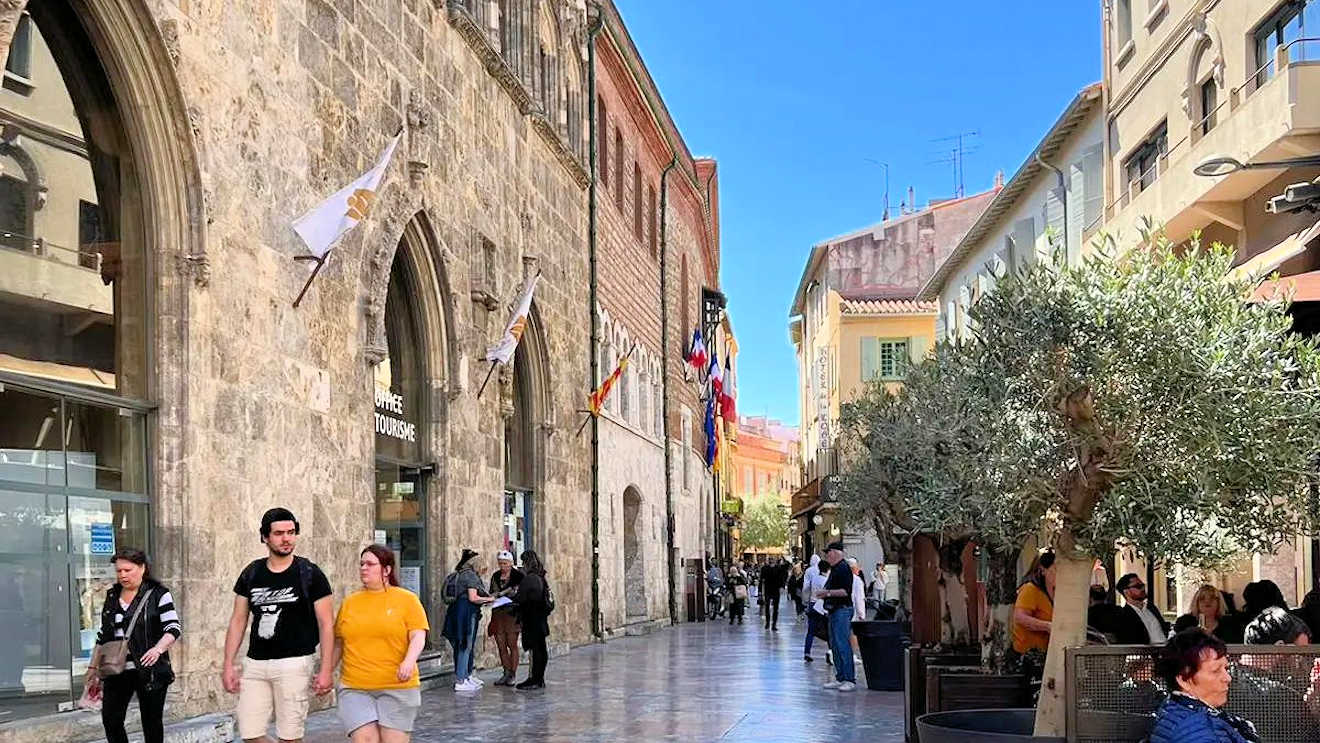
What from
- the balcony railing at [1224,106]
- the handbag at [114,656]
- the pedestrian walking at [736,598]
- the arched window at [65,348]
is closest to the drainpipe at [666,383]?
the pedestrian walking at [736,598]

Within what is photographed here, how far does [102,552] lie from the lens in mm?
10492

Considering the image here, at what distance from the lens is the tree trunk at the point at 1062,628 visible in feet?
26.2

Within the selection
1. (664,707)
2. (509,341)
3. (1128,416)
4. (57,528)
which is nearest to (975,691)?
(1128,416)

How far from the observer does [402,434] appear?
55.1 feet

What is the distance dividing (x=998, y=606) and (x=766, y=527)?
3536 inches

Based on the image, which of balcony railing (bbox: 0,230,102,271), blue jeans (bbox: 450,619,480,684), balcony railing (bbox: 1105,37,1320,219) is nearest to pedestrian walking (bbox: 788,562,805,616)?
balcony railing (bbox: 1105,37,1320,219)

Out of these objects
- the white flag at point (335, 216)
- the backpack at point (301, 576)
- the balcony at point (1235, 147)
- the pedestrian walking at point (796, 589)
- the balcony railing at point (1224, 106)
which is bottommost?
the pedestrian walking at point (796, 589)


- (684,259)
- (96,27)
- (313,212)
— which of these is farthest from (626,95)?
(96,27)

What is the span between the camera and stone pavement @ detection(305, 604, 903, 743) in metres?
12.5

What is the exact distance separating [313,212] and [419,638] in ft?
20.1

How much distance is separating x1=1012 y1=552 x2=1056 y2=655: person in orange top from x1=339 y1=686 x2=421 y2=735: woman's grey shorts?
16.2ft

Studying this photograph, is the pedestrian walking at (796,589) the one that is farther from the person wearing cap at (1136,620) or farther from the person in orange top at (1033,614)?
the person in orange top at (1033,614)

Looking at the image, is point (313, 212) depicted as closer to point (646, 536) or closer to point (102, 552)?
point (102, 552)

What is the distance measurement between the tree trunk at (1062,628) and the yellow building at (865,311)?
133ft
